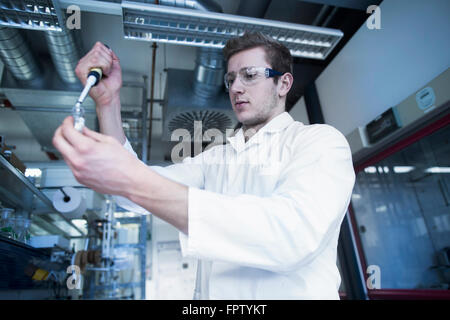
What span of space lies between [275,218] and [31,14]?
6.41ft

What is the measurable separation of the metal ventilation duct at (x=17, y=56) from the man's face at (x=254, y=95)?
75.7 inches

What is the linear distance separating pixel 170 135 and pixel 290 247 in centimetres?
276

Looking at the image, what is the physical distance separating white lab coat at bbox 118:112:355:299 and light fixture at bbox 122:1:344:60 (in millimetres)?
1329

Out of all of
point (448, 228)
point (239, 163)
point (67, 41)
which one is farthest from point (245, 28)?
point (448, 228)

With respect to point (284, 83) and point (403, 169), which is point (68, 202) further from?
point (403, 169)

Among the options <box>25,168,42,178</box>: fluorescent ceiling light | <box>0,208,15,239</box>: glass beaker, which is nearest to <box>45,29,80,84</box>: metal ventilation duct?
<box>25,168,42,178</box>: fluorescent ceiling light

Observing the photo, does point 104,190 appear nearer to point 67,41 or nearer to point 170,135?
point 67,41

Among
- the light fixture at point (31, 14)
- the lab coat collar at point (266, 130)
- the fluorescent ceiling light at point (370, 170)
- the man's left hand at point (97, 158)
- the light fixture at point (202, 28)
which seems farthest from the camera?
the fluorescent ceiling light at point (370, 170)

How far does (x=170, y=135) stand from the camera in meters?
3.11

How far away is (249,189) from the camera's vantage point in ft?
2.46

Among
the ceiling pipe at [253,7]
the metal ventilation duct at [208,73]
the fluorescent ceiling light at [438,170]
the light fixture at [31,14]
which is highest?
the ceiling pipe at [253,7]

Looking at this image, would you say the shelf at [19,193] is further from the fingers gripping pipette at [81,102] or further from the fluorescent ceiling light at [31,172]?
the fingers gripping pipette at [81,102]

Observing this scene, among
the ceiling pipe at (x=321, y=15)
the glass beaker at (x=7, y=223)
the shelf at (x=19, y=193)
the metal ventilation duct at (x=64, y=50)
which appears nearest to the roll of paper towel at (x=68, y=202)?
the shelf at (x=19, y=193)

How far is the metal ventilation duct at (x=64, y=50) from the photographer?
221 cm
